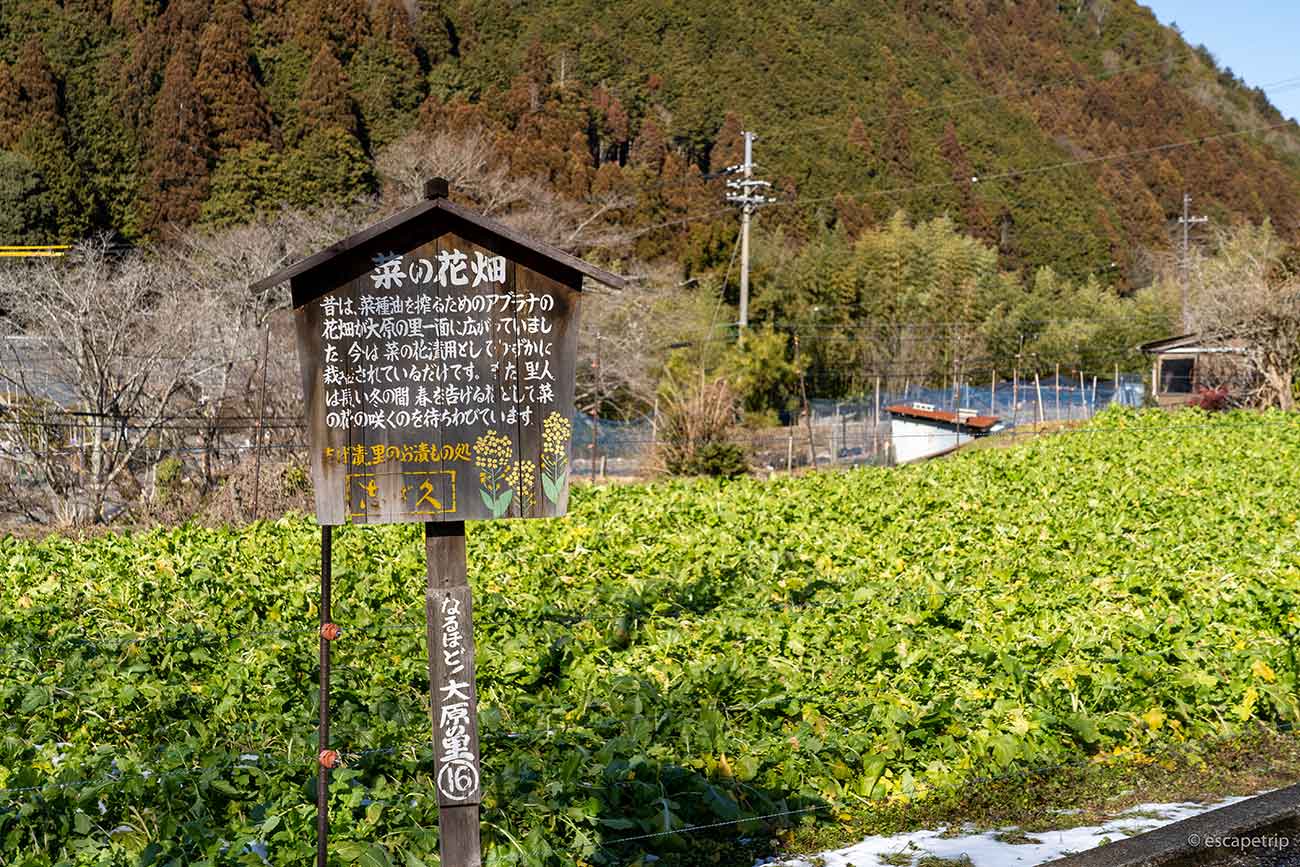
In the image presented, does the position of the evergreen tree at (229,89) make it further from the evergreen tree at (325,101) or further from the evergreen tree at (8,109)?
the evergreen tree at (8,109)

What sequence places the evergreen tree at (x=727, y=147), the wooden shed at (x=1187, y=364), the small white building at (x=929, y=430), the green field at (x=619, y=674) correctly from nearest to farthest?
the green field at (x=619, y=674) → the small white building at (x=929, y=430) → the wooden shed at (x=1187, y=364) → the evergreen tree at (x=727, y=147)

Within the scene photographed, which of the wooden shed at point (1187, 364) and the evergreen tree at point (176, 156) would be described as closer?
the wooden shed at point (1187, 364)

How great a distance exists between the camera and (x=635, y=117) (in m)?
46.4

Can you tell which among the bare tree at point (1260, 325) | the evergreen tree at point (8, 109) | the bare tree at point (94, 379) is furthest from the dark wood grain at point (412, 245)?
the evergreen tree at point (8, 109)

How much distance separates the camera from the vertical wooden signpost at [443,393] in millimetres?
3830

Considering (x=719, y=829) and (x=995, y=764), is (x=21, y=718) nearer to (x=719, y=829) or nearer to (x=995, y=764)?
(x=719, y=829)

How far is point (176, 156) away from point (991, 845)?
33.4 m

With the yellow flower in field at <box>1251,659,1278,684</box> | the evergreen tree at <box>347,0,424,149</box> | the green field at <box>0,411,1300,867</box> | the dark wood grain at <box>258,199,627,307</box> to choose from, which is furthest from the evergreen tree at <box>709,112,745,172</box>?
the dark wood grain at <box>258,199,627,307</box>

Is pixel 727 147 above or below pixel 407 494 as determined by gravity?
Result: above

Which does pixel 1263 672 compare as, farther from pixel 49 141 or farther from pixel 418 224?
pixel 49 141

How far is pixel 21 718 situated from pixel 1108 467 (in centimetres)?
1241

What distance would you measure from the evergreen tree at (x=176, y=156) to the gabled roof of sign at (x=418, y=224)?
30815mm

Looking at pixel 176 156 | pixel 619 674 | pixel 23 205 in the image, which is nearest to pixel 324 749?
pixel 619 674

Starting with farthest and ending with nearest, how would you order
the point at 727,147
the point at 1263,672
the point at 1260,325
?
the point at 727,147 < the point at 1260,325 < the point at 1263,672
